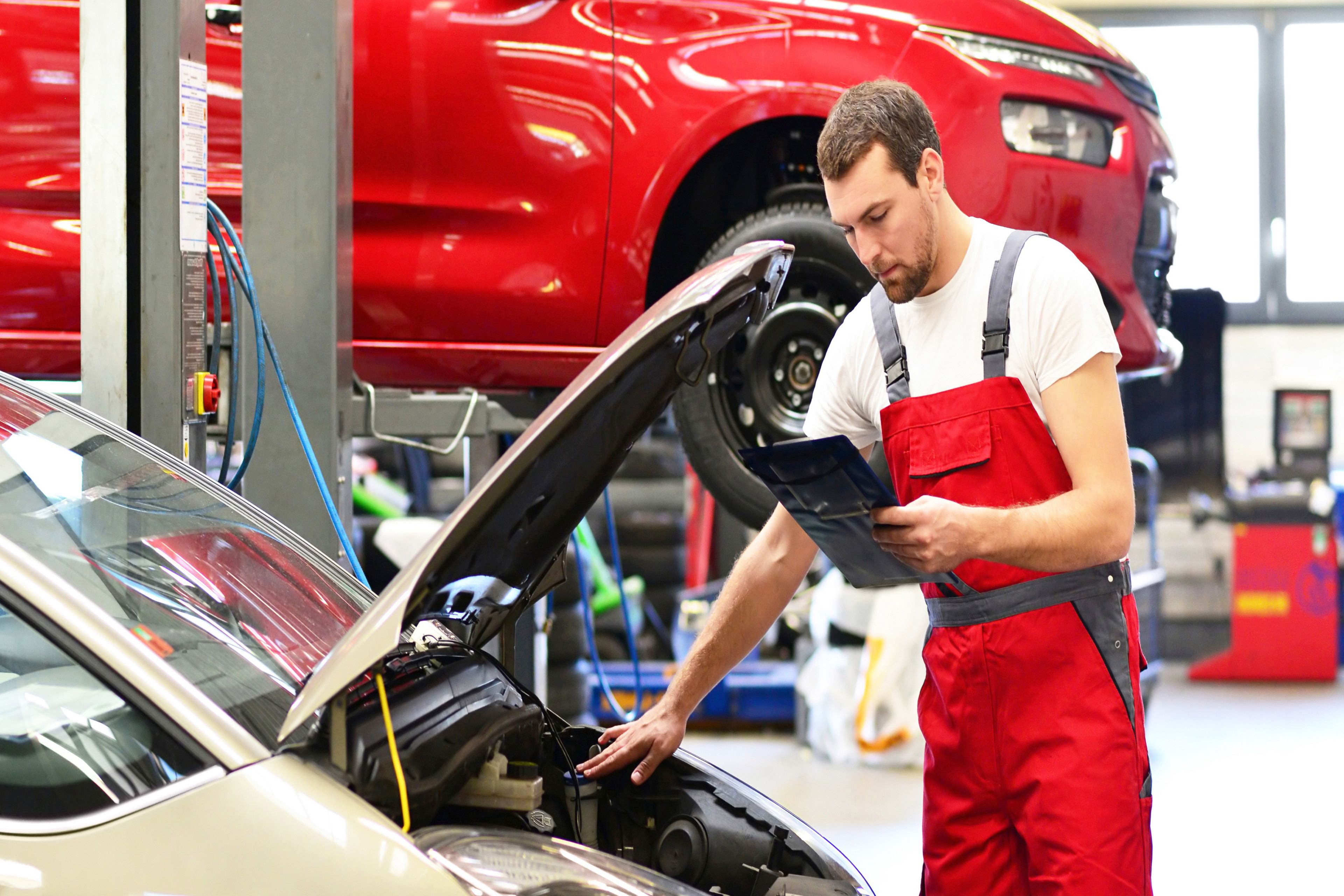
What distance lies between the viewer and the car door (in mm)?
2762

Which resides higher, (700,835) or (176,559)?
(176,559)

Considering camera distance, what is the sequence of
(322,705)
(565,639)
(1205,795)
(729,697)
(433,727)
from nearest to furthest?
(322,705)
(433,727)
(1205,795)
(565,639)
(729,697)

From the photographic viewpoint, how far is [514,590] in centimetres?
168

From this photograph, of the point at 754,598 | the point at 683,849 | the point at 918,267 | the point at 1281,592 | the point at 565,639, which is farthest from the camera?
the point at 1281,592

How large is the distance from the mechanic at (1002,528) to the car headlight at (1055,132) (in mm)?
1140

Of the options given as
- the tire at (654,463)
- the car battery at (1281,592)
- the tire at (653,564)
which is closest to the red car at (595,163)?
the tire at (654,463)

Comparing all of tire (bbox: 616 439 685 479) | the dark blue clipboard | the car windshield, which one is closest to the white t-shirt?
the dark blue clipboard

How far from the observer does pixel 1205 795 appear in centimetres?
522

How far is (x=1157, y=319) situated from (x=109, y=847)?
2.70m

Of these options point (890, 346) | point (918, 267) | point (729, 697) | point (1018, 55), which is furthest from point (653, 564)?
point (918, 267)

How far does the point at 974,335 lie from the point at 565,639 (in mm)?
3868

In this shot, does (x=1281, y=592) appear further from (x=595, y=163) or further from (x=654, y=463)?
(x=595, y=163)

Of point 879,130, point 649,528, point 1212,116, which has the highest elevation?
point 1212,116

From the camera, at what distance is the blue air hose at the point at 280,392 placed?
7.45 ft
